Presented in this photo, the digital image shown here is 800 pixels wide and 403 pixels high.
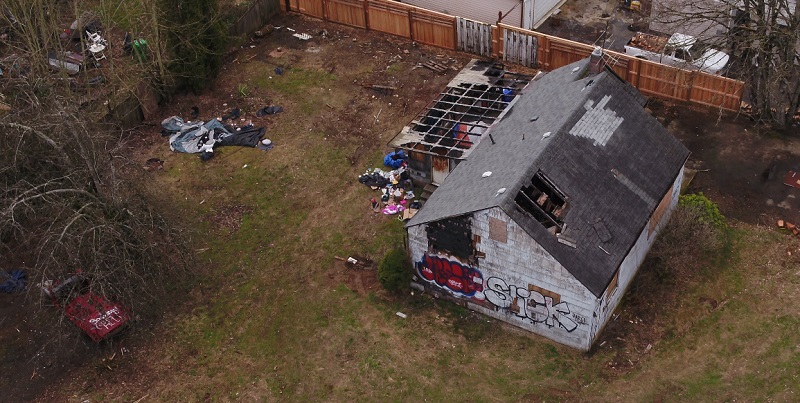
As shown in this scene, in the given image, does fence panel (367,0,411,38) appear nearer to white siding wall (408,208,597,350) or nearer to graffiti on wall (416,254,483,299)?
white siding wall (408,208,597,350)

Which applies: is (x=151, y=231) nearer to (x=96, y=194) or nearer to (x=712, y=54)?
(x=96, y=194)

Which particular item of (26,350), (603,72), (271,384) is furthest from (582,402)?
(26,350)

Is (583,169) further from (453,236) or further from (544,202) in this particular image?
(453,236)

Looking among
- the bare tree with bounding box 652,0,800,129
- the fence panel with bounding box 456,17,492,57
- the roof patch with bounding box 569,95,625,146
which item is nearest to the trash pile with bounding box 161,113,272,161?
the fence panel with bounding box 456,17,492,57

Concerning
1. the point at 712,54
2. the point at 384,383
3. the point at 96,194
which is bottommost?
the point at 384,383

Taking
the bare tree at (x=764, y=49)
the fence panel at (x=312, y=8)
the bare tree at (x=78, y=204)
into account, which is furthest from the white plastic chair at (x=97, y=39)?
the bare tree at (x=764, y=49)

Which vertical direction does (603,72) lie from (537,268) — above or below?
above
